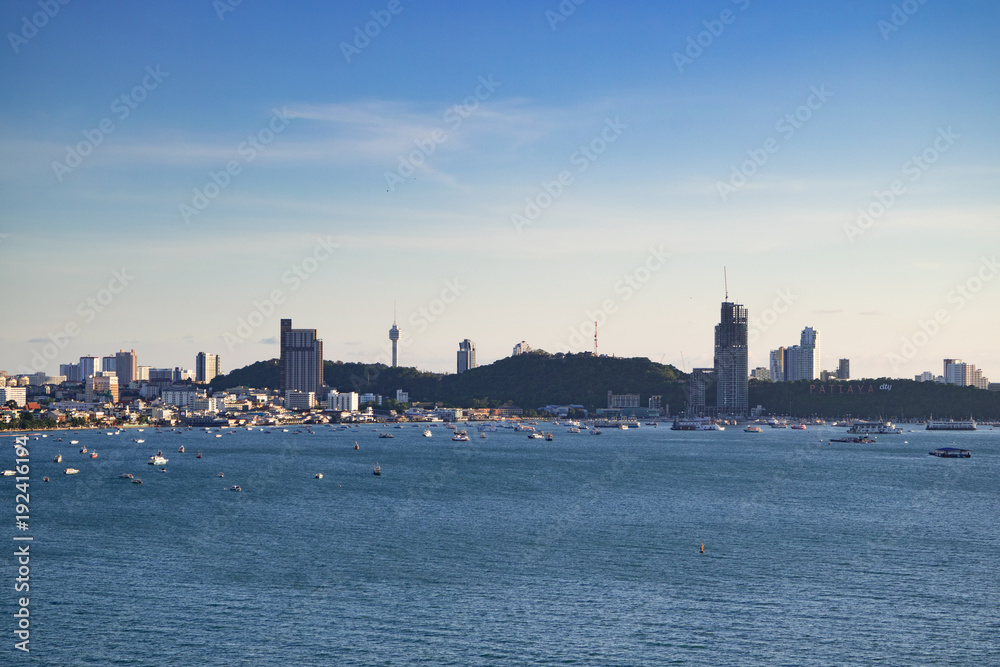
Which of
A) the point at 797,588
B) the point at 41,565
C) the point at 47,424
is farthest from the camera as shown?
the point at 47,424

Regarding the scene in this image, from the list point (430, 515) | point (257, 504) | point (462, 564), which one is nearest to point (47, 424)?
point (257, 504)

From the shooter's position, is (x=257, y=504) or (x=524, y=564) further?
(x=257, y=504)

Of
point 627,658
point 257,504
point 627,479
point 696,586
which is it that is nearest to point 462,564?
point 696,586

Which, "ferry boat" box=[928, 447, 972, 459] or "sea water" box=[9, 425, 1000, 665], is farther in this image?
"ferry boat" box=[928, 447, 972, 459]

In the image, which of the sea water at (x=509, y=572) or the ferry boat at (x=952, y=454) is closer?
the sea water at (x=509, y=572)

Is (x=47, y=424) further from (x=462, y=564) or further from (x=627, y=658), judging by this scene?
(x=627, y=658)

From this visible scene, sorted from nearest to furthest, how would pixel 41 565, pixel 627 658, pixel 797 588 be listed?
pixel 627 658
pixel 797 588
pixel 41 565

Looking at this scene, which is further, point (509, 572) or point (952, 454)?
Result: point (952, 454)
